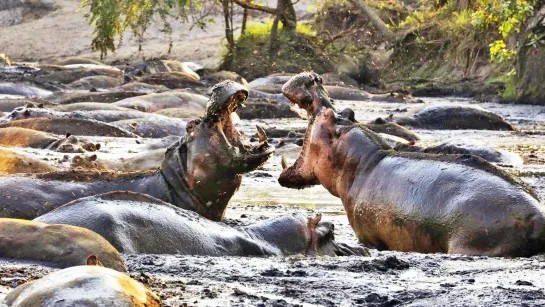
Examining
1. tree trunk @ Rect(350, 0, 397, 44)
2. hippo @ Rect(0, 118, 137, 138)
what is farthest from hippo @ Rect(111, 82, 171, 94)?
tree trunk @ Rect(350, 0, 397, 44)

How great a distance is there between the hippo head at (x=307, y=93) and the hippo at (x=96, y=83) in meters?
16.9

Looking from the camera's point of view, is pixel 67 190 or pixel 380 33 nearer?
pixel 67 190

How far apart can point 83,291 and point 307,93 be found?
11.7 ft

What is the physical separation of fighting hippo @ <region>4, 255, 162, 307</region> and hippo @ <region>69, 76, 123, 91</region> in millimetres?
20019

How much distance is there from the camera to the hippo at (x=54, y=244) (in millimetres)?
4312

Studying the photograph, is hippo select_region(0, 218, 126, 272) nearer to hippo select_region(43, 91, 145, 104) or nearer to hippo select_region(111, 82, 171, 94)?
hippo select_region(43, 91, 145, 104)

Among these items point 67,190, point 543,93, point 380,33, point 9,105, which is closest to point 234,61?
point 380,33

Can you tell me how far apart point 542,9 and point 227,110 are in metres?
14.5

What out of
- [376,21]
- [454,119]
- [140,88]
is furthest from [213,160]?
[376,21]

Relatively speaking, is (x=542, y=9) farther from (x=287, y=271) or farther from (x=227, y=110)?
(x=287, y=271)

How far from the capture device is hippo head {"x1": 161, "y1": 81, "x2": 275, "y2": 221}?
21.1ft

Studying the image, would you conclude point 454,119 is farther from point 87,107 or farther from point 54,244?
point 54,244

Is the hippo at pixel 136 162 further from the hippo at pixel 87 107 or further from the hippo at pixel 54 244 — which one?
the hippo at pixel 87 107

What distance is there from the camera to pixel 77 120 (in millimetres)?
11688
